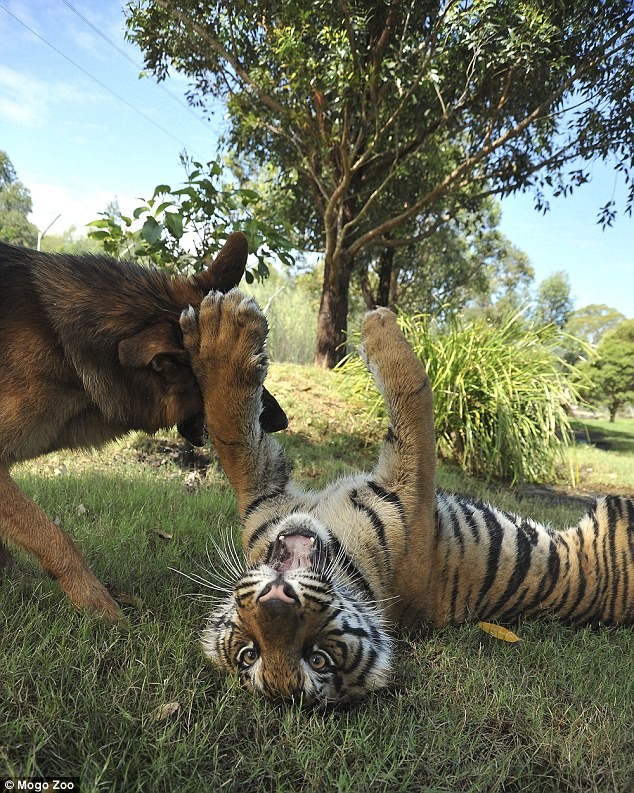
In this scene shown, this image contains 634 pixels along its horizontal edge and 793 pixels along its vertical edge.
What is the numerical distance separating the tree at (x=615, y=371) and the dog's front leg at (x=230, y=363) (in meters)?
25.5

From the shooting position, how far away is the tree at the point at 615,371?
25.8 meters

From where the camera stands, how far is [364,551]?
2.56m

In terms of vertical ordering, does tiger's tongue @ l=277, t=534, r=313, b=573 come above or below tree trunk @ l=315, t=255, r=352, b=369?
below

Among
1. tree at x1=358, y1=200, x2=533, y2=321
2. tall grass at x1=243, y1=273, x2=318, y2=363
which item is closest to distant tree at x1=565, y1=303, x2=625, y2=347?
tree at x1=358, y1=200, x2=533, y2=321

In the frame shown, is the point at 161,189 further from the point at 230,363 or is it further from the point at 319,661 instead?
the point at 319,661

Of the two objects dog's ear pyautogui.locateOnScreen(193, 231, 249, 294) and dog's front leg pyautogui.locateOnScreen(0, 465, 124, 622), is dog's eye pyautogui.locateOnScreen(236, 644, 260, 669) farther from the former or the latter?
dog's ear pyautogui.locateOnScreen(193, 231, 249, 294)

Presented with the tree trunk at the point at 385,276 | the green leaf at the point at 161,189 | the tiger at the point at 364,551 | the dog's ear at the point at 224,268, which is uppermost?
the tree trunk at the point at 385,276

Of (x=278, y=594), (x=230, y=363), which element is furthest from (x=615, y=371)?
(x=278, y=594)

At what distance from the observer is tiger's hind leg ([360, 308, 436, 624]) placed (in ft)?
8.52

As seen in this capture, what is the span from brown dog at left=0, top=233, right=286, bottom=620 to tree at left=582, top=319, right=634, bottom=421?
25718mm

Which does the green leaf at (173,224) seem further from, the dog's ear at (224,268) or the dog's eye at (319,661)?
the dog's eye at (319,661)

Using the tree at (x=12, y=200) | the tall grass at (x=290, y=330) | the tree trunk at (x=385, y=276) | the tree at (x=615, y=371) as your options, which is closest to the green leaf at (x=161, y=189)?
the tree trunk at (x=385, y=276)

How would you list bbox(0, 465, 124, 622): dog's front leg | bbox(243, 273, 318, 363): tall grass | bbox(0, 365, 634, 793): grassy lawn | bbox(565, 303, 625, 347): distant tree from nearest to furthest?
bbox(0, 365, 634, 793): grassy lawn
bbox(0, 465, 124, 622): dog's front leg
bbox(243, 273, 318, 363): tall grass
bbox(565, 303, 625, 347): distant tree

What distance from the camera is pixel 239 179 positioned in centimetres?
1964
